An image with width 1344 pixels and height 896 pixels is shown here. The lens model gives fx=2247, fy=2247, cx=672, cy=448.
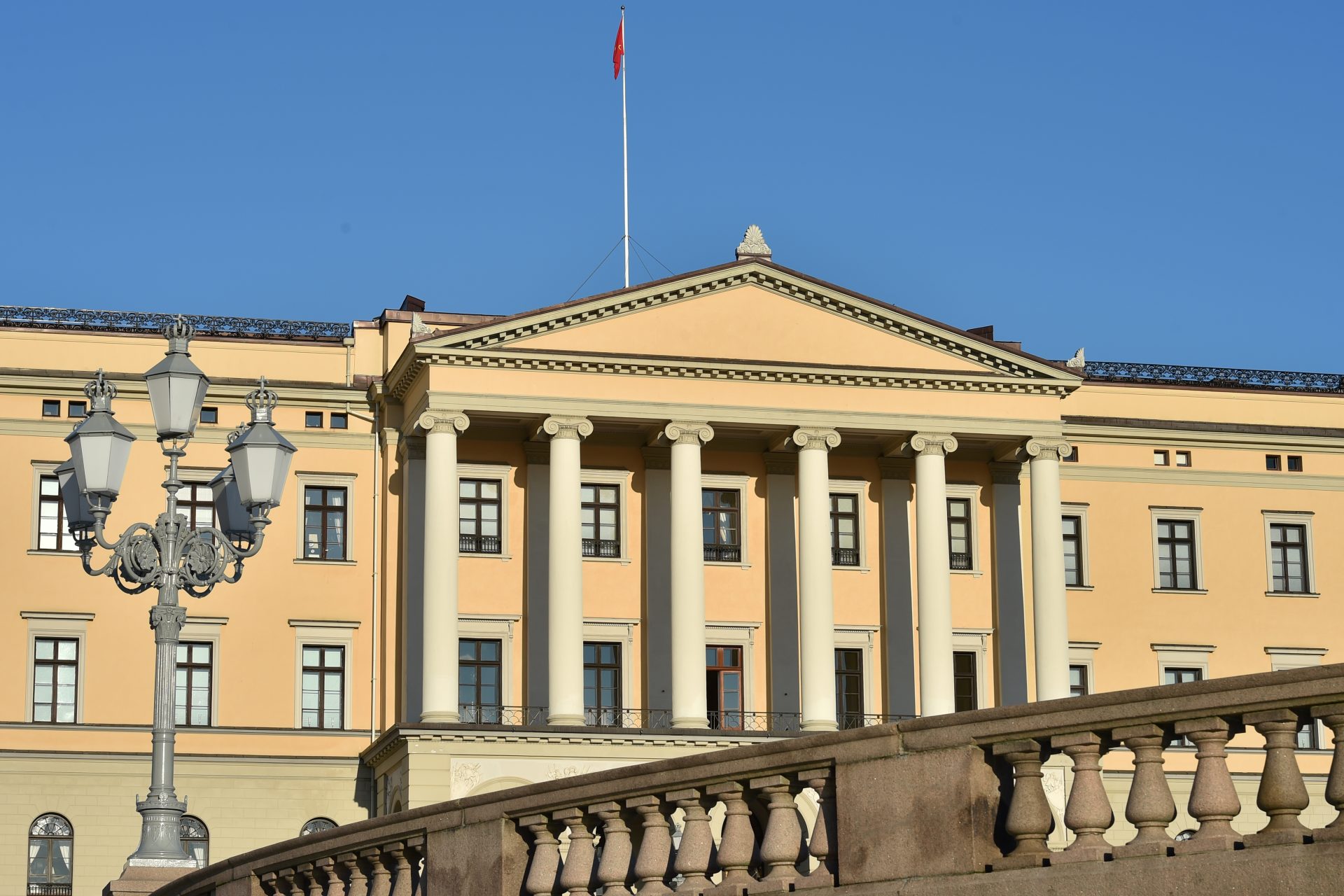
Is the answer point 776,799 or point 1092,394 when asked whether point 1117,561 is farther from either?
point 776,799

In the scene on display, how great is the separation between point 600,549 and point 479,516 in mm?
2731

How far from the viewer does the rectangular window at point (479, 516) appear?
1905 inches

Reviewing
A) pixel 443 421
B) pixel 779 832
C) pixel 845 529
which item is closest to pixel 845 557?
pixel 845 529

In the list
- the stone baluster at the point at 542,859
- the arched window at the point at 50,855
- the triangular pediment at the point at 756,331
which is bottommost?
the arched window at the point at 50,855

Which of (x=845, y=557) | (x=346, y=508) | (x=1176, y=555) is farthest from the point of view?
(x=1176, y=555)

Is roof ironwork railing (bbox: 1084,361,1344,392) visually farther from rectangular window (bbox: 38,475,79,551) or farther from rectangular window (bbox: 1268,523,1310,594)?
rectangular window (bbox: 38,475,79,551)

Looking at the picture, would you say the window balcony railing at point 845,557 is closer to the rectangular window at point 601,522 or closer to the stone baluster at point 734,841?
the rectangular window at point 601,522

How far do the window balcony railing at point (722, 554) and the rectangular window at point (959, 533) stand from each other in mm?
5084

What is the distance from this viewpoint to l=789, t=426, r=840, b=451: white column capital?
48.2 m

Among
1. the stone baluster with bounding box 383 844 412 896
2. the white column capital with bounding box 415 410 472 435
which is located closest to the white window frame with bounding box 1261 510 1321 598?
the white column capital with bounding box 415 410 472 435

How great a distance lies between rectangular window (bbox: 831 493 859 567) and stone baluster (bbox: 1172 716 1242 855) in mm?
41570

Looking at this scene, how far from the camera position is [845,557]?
50.3 m

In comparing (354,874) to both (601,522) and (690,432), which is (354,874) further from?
(601,522)

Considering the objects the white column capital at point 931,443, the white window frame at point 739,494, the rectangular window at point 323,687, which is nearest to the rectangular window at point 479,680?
the rectangular window at point 323,687
